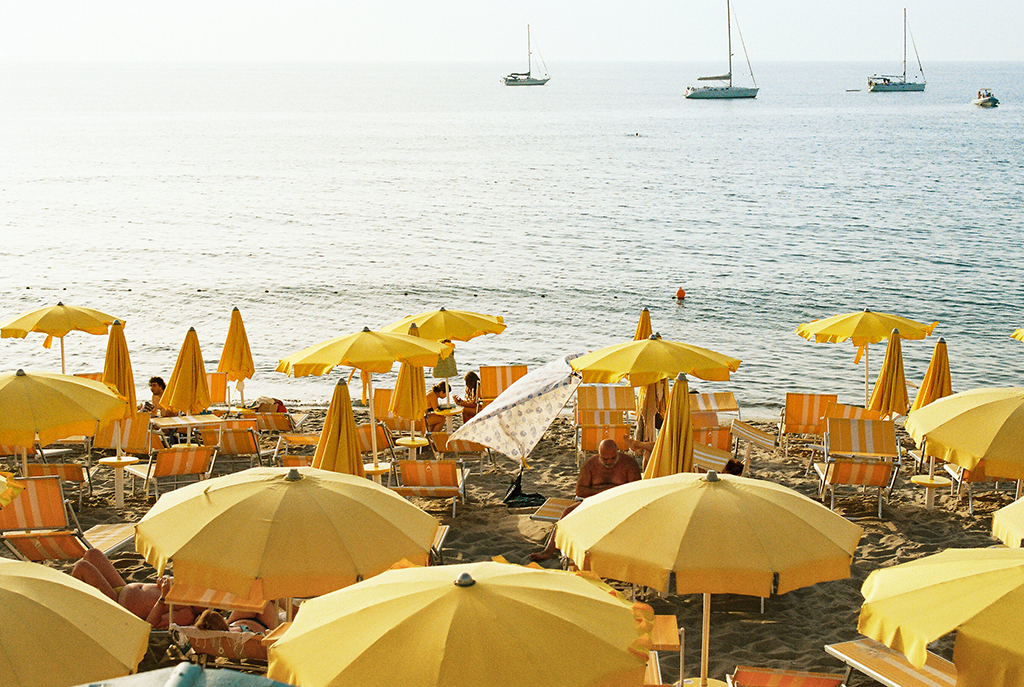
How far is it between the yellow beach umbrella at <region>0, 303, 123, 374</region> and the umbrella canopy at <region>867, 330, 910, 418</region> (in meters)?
9.45

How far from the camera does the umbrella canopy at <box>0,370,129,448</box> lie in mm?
7801

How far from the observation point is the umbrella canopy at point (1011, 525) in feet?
18.0

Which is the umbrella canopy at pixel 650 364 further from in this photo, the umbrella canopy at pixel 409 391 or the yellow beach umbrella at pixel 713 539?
the yellow beach umbrella at pixel 713 539

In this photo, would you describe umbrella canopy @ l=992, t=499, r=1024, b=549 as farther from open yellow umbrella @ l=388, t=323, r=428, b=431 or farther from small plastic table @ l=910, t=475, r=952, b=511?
open yellow umbrella @ l=388, t=323, r=428, b=431

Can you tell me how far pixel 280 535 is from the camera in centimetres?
525

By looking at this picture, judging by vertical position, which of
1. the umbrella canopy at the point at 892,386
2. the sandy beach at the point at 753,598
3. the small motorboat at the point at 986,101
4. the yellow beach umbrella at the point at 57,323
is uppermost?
the small motorboat at the point at 986,101

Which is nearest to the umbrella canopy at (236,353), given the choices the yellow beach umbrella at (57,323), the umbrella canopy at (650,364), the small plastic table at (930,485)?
the yellow beach umbrella at (57,323)

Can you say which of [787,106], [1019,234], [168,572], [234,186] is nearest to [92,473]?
[168,572]

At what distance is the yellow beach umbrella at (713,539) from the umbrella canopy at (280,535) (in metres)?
1.05

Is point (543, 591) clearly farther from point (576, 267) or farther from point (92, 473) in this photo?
point (576, 267)

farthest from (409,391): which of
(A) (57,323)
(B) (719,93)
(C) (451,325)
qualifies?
(B) (719,93)

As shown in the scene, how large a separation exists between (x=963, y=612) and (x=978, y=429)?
136 inches

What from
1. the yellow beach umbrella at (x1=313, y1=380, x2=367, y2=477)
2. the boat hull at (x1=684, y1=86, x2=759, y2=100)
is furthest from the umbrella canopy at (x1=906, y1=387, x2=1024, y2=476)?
the boat hull at (x1=684, y1=86, x2=759, y2=100)

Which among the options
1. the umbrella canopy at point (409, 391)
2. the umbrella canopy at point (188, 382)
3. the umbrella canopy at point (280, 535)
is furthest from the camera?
the umbrella canopy at point (188, 382)
